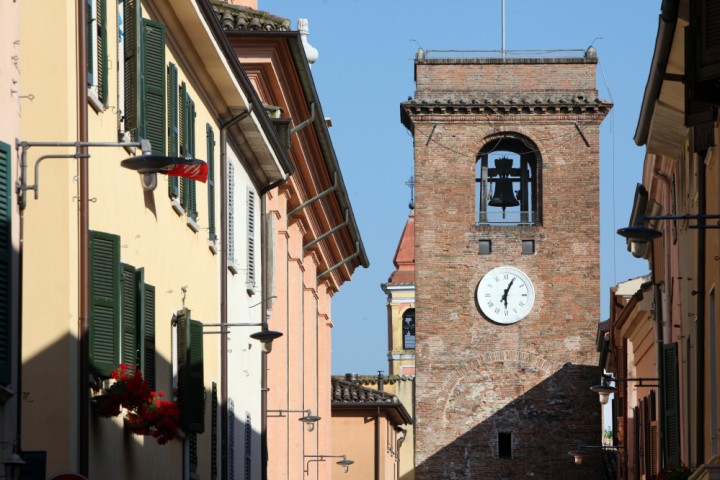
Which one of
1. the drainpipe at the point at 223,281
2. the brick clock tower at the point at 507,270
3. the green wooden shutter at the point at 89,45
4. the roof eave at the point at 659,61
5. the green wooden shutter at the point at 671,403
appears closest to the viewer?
the green wooden shutter at the point at 89,45

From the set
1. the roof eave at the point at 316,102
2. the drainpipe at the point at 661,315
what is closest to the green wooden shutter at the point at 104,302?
the roof eave at the point at 316,102

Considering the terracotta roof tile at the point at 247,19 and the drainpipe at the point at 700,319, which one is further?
the terracotta roof tile at the point at 247,19

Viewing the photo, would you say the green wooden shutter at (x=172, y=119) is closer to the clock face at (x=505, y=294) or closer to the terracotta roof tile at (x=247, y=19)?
the terracotta roof tile at (x=247, y=19)

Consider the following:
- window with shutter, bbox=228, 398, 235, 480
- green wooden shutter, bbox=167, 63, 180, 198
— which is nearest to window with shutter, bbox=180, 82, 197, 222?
green wooden shutter, bbox=167, 63, 180, 198

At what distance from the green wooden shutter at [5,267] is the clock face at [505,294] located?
38.7 metres

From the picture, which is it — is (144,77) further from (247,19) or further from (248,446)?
(247,19)

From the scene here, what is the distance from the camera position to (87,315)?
10.8m

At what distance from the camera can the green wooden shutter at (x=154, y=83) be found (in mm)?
13102

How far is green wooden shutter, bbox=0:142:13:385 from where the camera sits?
9312 millimetres

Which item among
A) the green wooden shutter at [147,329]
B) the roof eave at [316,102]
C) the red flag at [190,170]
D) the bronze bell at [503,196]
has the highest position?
the bronze bell at [503,196]

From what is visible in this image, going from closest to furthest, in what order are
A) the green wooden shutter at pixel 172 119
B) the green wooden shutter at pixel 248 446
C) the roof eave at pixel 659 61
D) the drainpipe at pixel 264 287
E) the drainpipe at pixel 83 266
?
the drainpipe at pixel 83 266
the green wooden shutter at pixel 172 119
the roof eave at pixel 659 61
the green wooden shutter at pixel 248 446
the drainpipe at pixel 264 287

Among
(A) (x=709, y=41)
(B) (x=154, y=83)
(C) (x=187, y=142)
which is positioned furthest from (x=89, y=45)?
(C) (x=187, y=142)

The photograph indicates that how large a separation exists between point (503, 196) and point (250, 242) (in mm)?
28532

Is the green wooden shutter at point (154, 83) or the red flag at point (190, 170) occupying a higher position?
the green wooden shutter at point (154, 83)
